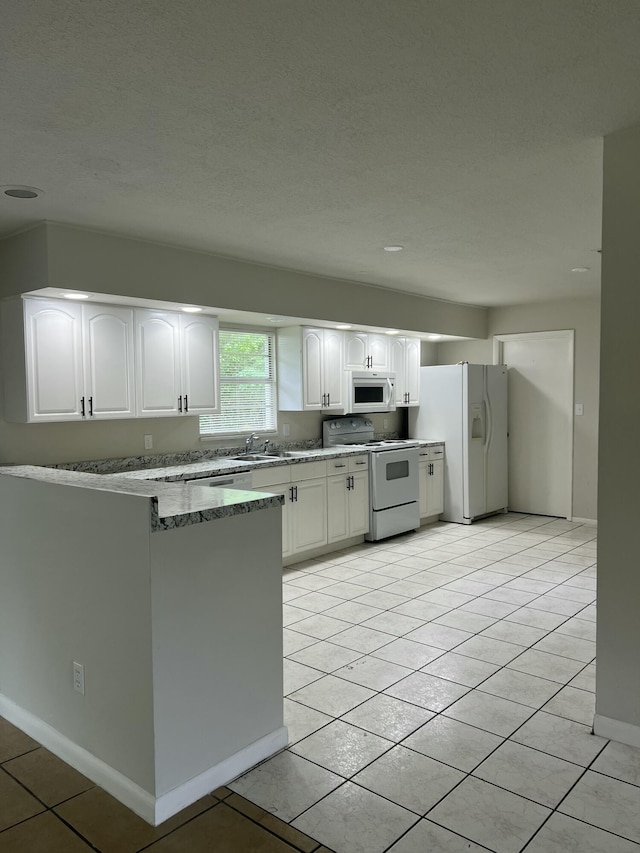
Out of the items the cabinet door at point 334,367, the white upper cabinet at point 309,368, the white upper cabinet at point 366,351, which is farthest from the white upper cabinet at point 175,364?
the white upper cabinet at point 366,351

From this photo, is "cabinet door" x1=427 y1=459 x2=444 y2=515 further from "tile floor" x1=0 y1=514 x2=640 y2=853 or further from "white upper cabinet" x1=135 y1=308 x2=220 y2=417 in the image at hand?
"white upper cabinet" x1=135 y1=308 x2=220 y2=417

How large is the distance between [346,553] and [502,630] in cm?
209

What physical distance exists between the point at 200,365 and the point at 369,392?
2243mm

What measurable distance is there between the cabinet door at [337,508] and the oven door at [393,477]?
0.38 m

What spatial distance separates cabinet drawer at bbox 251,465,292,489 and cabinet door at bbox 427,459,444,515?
2.13 m

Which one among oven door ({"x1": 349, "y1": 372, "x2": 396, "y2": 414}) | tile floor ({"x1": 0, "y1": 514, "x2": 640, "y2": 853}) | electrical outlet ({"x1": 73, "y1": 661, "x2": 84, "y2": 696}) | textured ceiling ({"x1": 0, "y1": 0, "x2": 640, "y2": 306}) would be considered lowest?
tile floor ({"x1": 0, "y1": 514, "x2": 640, "y2": 853})

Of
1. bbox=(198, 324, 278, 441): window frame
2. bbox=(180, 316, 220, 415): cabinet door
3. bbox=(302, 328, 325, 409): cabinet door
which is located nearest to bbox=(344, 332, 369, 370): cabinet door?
bbox=(302, 328, 325, 409): cabinet door

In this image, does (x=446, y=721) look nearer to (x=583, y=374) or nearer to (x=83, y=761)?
(x=83, y=761)

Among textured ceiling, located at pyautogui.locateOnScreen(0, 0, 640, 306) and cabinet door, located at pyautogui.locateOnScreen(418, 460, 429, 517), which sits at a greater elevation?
textured ceiling, located at pyautogui.locateOnScreen(0, 0, 640, 306)

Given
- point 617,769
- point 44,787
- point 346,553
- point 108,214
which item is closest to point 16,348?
point 108,214

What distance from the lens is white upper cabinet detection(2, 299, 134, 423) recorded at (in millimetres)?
3777

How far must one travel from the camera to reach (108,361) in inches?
163

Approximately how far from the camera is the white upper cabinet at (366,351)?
6.20 m

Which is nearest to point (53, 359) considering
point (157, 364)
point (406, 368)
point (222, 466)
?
point (157, 364)
